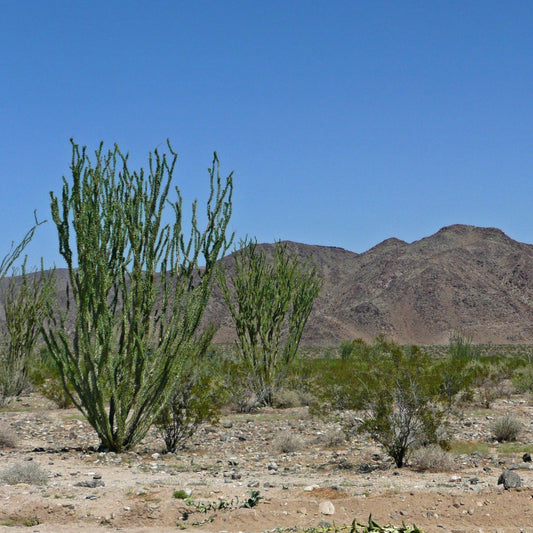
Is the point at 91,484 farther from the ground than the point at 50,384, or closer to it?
closer to it

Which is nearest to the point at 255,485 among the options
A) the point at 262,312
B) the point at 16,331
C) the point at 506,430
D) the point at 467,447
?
the point at 467,447

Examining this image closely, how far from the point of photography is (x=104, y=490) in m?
8.19

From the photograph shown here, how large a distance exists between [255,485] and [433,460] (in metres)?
3.20

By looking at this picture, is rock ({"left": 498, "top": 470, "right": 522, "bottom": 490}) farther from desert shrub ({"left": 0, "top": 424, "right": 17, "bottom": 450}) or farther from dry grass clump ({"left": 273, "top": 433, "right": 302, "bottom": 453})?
desert shrub ({"left": 0, "top": 424, "right": 17, "bottom": 450})

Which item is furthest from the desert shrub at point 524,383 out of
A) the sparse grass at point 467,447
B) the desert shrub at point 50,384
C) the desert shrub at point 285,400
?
the desert shrub at point 50,384

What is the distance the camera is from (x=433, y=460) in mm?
10203

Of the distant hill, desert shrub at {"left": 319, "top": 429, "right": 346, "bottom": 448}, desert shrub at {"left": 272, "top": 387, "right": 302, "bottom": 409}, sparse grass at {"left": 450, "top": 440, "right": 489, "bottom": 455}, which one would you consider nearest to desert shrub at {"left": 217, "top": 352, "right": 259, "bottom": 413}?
desert shrub at {"left": 272, "top": 387, "right": 302, "bottom": 409}

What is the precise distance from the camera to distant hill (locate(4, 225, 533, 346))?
242 feet

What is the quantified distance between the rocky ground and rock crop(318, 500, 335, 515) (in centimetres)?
1

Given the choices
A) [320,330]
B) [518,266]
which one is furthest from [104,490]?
[518,266]

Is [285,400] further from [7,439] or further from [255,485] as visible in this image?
[255,485]

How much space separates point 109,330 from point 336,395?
4.23m

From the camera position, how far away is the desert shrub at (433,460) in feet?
33.3

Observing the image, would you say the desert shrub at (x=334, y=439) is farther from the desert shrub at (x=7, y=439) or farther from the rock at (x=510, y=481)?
the desert shrub at (x=7, y=439)
